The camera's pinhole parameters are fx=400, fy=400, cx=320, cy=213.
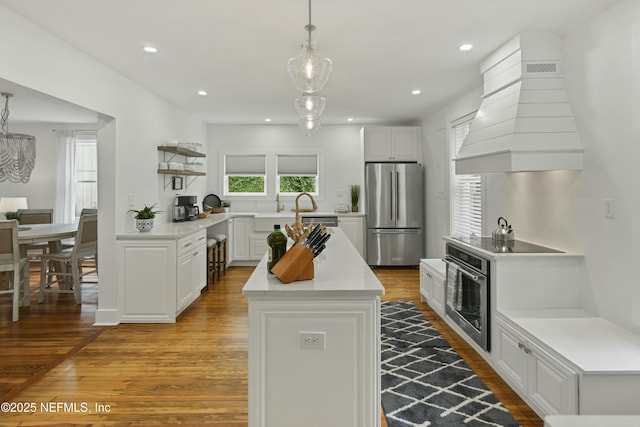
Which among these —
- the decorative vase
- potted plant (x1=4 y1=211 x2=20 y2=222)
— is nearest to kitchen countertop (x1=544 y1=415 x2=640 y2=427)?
the decorative vase

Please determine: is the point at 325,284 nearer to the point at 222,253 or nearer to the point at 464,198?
the point at 464,198

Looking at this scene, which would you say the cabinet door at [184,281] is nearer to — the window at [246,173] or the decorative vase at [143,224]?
the decorative vase at [143,224]

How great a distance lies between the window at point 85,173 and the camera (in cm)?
718

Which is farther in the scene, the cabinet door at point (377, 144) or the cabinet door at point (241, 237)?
the cabinet door at point (241, 237)

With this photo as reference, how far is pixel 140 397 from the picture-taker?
102 inches

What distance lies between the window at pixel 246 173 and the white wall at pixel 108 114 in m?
2.00

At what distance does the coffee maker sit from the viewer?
5648 mm

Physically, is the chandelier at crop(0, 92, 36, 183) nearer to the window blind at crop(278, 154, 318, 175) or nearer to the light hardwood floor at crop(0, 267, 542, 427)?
the light hardwood floor at crop(0, 267, 542, 427)

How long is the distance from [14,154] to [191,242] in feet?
8.81

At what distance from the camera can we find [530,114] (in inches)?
119

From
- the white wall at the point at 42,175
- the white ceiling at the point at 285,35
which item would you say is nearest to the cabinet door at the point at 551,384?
the white ceiling at the point at 285,35

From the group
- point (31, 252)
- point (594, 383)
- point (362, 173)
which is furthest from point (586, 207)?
point (31, 252)

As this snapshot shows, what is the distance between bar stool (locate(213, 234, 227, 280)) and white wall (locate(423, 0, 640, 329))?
433cm

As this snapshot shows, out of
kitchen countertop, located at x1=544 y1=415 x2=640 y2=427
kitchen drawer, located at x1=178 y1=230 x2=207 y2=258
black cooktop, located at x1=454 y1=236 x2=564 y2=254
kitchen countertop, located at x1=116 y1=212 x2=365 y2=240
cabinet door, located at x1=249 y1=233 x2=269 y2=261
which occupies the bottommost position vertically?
kitchen countertop, located at x1=544 y1=415 x2=640 y2=427
